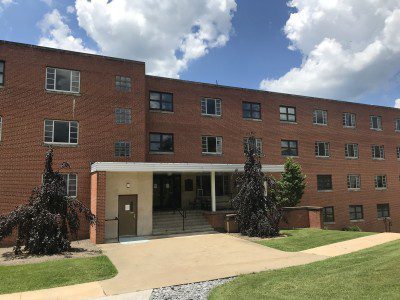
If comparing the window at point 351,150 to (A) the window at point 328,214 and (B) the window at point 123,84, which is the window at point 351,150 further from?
(B) the window at point 123,84

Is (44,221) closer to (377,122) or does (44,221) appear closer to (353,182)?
(353,182)

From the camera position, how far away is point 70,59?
20562mm

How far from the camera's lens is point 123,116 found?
70.7 feet

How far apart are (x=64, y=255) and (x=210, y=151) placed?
14.2 meters

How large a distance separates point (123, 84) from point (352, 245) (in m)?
15.8

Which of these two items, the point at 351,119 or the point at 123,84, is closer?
the point at 123,84

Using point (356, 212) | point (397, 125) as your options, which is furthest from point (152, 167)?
point (397, 125)

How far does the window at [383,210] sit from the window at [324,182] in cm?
648

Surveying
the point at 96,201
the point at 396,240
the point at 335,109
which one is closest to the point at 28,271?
the point at 96,201

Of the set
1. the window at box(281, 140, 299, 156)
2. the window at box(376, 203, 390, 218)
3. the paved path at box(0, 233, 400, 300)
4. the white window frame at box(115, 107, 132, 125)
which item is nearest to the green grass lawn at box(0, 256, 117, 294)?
the paved path at box(0, 233, 400, 300)

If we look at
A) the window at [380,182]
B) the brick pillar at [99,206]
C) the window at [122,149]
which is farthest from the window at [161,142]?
the window at [380,182]

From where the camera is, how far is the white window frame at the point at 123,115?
21375 mm

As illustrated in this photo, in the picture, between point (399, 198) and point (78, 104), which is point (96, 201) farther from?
point (399, 198)

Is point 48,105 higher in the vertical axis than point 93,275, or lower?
higher
